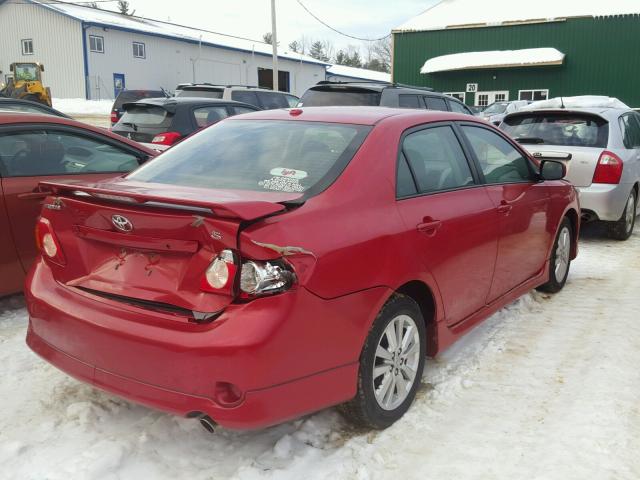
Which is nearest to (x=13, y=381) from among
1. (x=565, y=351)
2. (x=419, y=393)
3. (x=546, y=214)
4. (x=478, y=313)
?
(x=419, y=393)

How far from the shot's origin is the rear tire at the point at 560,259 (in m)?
5.19

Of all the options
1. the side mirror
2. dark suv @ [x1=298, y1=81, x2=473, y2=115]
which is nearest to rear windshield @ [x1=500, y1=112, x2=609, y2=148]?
dark suv @ [x1=298, y1=81, x2=473, y2=115]

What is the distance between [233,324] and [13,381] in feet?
6.24

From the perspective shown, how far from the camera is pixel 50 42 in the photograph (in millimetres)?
37562

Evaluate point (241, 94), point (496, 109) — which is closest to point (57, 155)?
point (241, 94)

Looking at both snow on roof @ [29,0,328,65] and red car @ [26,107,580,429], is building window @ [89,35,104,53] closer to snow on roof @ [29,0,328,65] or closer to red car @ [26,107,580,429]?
snow on roof @ [29,0,328,65]

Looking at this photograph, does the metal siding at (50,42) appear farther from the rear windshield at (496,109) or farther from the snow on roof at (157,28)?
the rear windshield at (496,109)

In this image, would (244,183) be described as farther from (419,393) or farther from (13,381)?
(13,381)

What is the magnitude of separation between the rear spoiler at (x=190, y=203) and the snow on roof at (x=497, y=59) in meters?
30.2

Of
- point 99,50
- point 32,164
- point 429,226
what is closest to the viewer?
point 429,226

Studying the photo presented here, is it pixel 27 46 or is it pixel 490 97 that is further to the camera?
pixel 27 46

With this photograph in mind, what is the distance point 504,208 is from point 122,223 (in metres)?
2.52

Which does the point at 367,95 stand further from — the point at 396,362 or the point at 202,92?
the point at 396,362

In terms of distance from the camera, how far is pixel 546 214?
4.74 metres
